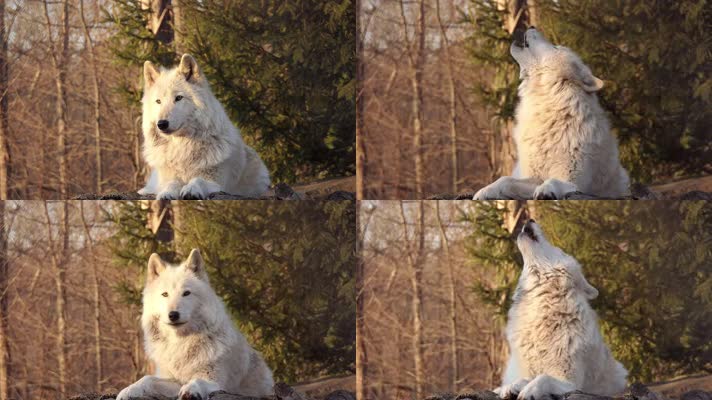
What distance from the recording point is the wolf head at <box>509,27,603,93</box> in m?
6.43

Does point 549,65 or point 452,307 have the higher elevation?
point 549,65

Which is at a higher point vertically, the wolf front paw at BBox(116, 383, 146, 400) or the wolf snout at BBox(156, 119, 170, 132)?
the wolf snout at BBox(156, 119, 170, 132)

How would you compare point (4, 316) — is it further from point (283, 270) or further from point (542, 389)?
point (542, 389)

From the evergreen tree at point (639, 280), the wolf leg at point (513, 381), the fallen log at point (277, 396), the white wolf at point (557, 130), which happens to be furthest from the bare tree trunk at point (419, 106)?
the wolf leg at point (513, 381)

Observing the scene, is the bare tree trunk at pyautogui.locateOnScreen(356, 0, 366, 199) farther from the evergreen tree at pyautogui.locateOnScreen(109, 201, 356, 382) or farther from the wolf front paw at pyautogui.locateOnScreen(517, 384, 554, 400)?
the wolf front paw at pyautogui.locateOnScreen(517, 384, 554, 400)

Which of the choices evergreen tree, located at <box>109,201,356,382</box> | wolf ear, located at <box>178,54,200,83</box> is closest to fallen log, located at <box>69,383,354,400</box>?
evergreen tree, located at <box>109,201,356,382</box>

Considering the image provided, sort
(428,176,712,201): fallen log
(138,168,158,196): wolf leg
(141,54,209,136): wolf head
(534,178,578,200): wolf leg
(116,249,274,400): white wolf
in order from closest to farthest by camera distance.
A: (116,249,274,400): white wolf → (534,178,578,200): wolf leg → (141,54,209,136): wolf head → (138,168,158,196): wolf leg → (428,176,712,201): fallen log

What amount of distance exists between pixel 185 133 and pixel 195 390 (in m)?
1.66

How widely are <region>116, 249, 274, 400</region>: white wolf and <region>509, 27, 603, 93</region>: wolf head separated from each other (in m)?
2.45

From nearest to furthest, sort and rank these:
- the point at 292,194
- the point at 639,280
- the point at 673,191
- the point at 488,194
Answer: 1. the point at 488,194
2. the point at 292,194
3. the point at 673,191
4. the point at 639,280

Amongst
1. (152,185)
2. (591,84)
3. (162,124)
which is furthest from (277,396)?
(591,84)

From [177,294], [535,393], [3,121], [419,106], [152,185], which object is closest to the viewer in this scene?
[535,393]

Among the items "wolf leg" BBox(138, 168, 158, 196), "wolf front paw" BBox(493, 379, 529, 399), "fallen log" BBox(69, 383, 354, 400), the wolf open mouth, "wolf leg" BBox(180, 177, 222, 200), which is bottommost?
"fallen log" BBox(69, 383, 354, 400)

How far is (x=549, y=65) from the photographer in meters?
6.48
